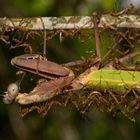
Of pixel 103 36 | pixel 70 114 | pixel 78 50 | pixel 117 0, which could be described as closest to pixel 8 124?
pixel 70 114

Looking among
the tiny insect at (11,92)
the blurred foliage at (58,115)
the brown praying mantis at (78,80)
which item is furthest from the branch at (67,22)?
the blurred foliage at (58,115)

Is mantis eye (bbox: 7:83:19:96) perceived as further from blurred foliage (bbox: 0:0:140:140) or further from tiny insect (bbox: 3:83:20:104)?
blurred foliage (bbox: 0:0:140:140)

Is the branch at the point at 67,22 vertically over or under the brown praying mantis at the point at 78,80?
over

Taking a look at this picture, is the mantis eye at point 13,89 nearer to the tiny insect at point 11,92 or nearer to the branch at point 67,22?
the tiny insect at point 11,92

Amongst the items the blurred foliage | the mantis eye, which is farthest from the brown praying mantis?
the blurred foliage

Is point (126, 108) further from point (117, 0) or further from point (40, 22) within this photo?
point (117, 0)

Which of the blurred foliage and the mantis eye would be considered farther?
the blurred foliage
